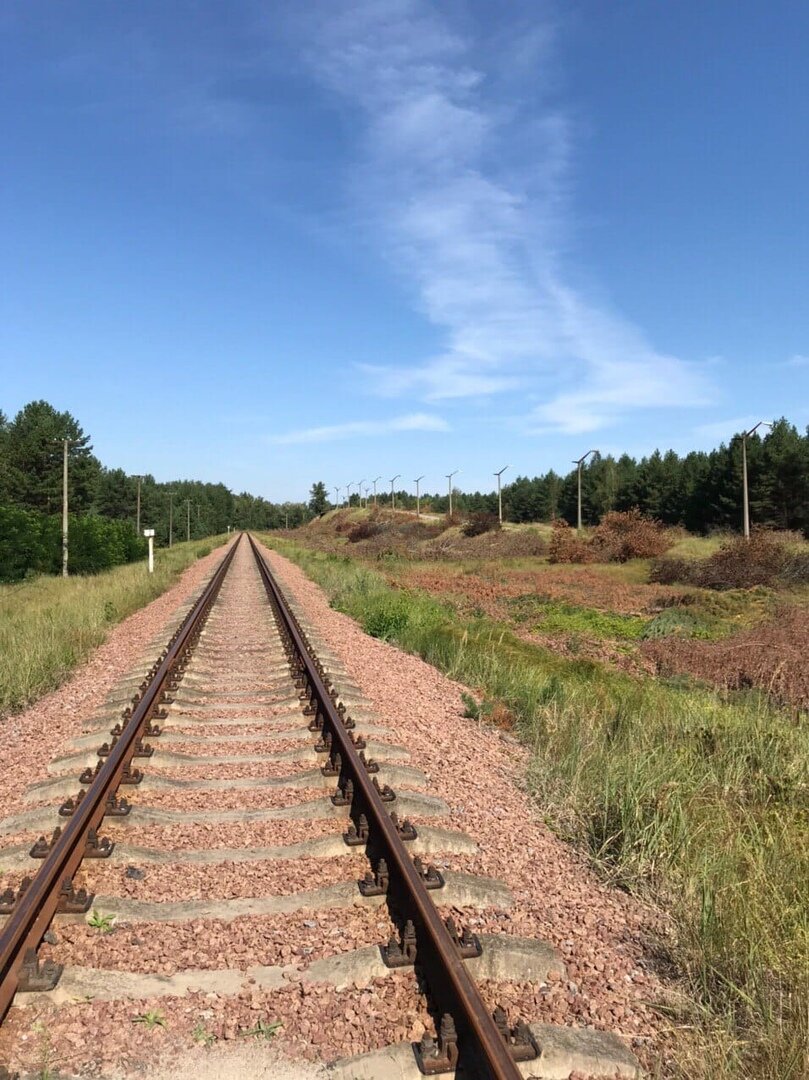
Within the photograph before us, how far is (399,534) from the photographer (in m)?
68.5

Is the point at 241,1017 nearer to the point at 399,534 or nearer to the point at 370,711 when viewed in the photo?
the point at 370,711

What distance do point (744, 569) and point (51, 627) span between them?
74.8ft

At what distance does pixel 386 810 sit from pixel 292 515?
196215 mm

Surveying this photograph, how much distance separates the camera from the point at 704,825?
489cm

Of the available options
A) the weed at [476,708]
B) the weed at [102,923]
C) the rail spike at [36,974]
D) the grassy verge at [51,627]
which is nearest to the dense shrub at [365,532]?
the grassy verge at [51,627]

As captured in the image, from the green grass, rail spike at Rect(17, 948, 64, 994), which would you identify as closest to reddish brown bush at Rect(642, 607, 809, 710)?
the green grass

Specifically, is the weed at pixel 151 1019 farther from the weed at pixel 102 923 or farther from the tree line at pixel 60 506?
the tree line at pixel 60 506

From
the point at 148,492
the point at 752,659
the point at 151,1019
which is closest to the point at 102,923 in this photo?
the point at 151,1019

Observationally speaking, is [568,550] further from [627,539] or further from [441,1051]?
[441,1051]

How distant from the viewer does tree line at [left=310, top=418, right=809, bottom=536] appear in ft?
212

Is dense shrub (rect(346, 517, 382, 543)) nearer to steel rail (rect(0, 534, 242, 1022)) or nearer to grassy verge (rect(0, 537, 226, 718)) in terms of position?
grassy verge (rect(0, 537, 226, 718))

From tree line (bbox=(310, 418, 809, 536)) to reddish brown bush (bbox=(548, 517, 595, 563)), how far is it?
68.1 ft

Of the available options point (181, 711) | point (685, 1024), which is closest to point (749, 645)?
point (181, 711)

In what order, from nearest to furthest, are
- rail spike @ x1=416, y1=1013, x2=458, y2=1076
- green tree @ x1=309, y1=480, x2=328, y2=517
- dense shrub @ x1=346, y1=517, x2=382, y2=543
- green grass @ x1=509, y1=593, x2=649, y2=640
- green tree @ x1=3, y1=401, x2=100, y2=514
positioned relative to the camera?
rail spike @ x1=416, y1=1013, x2=458, y2=1076, green grass @ x1=509, y1=593, x2=649, y2=640, green tree @ x1=3, y1=401, x2=100, y2=514, dense shrub @ x1=346, y1=517, x2=382, y2=543, green tree @ x1=309, y1=480, x2=328, y2=517
